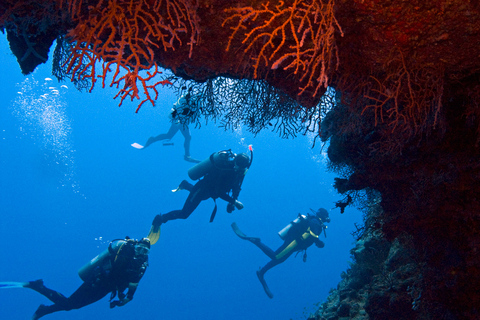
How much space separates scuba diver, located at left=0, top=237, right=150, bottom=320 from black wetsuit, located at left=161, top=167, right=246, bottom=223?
1979mm

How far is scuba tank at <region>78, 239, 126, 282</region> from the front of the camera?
845cm

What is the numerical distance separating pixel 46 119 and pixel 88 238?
4555cm

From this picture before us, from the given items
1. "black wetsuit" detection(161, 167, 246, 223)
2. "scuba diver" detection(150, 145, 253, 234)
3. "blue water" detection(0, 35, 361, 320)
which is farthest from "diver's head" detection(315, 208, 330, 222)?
"blue water" detection(0, 35, 361, 320)

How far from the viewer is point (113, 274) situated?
839 centimetres

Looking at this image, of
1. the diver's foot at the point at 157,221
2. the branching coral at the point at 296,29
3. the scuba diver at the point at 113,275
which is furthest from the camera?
the diver's foot at the point at 157,221

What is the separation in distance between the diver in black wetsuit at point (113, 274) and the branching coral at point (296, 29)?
8.19 metres

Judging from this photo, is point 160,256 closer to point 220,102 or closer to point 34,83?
point 34,83

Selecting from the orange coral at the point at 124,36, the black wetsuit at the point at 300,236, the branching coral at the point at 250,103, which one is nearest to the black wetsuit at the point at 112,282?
the branching coral at the point at 250,103

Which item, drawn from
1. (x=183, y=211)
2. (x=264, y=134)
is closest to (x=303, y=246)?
(x=183, y=211)

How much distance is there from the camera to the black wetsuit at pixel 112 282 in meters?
8.29

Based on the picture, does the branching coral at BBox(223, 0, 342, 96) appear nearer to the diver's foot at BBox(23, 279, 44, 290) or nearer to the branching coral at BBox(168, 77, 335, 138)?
the branching coral at BBox(168, 77, 335, 138)

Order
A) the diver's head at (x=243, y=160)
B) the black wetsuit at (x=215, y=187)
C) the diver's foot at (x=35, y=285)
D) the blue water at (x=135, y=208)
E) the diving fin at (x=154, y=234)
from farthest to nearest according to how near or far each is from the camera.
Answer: the blue water at (x=135, y=208) < the diving fin at (x=154, y=234) < the black wetsuit at (x=215, y=187) < the diver's head at (x=243, y=160) < the diver's foot at (x=35, y=285)

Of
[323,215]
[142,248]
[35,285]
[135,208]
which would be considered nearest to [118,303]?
[142,248]

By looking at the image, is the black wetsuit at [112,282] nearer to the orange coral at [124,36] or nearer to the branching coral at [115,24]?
the branching coral at [115,24]
